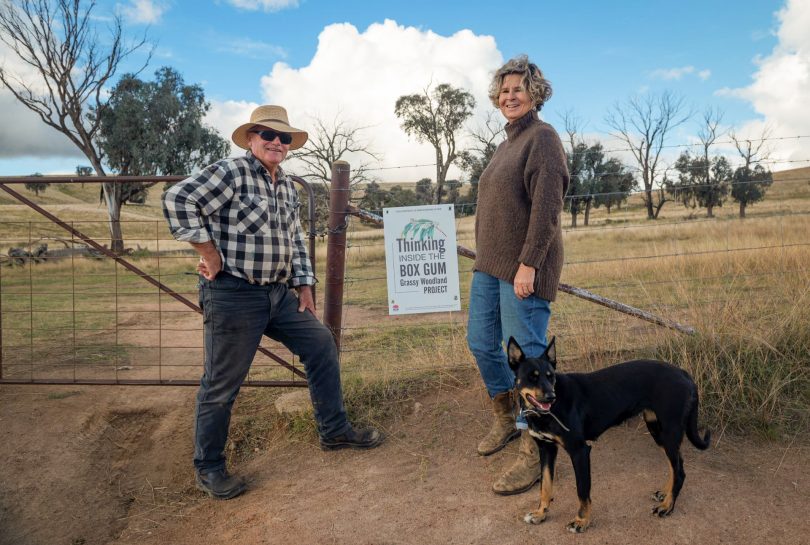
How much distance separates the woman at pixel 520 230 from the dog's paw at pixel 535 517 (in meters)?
0.31

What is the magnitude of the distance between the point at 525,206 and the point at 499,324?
798 millimetres

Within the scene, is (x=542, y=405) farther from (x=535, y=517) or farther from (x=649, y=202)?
(x=649, y=202)

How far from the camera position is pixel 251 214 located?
3.62 metres

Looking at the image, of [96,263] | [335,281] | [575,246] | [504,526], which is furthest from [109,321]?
[575,246]

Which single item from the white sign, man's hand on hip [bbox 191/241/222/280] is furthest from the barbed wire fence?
the white sign

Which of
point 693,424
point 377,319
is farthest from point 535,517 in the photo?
point 377,319

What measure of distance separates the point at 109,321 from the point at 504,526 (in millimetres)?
8882

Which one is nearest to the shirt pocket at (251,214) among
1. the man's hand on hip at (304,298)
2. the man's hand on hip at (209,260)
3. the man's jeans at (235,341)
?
the man's hand on hip at (209,260)

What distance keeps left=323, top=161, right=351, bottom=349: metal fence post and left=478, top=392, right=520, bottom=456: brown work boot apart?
1.46 m

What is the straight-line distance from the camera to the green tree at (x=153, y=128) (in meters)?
29.1

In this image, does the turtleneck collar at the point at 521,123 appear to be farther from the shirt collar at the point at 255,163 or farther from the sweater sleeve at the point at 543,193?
the shirt collar at the point at 255,163

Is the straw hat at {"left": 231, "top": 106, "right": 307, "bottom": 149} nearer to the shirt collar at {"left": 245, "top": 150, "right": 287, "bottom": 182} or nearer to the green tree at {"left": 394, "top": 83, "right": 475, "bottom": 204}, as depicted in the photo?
the shirt collar at {"left": 245, "top": 150, "right": 287, "bottom": 182}

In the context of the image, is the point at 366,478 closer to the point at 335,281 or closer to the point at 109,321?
the point at 335,281

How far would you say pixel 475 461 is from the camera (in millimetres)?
3947
